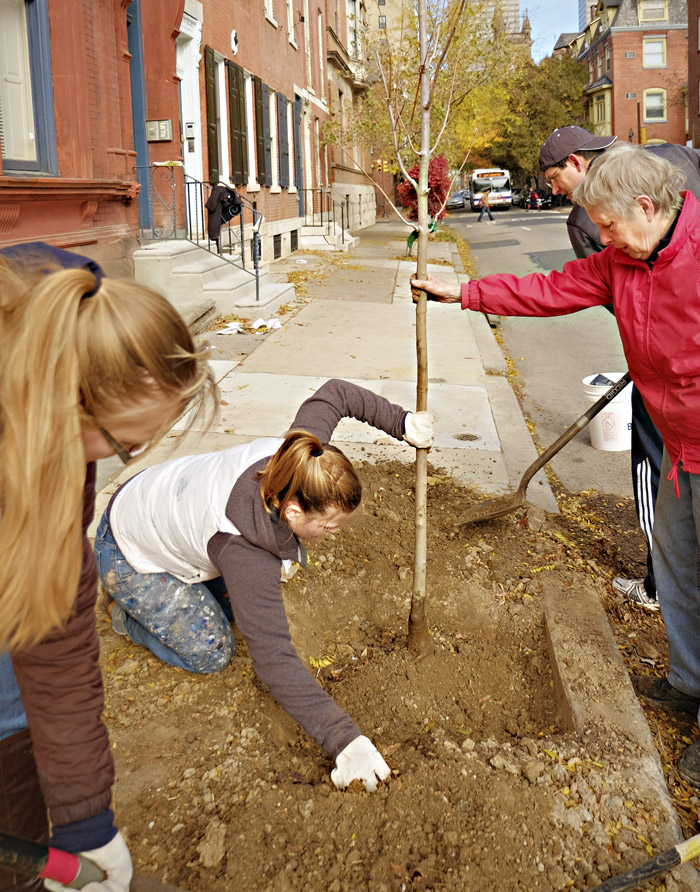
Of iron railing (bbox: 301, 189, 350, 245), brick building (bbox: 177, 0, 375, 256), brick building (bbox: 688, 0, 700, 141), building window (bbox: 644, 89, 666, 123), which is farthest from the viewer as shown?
building window (bbox: 644, 89, 666, 123)

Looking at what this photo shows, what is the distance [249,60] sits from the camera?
Result: 55.2ft

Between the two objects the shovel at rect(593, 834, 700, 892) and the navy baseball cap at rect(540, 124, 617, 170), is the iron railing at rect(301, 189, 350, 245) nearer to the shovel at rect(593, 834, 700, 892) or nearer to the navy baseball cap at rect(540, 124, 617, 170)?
the navy baseball cap at rect(540, 124, 617, 170)

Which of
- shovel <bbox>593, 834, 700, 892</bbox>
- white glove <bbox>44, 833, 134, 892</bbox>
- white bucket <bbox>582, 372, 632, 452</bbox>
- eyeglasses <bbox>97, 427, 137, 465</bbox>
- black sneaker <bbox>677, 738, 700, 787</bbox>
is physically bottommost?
black sneaker <bbox>677, 738, 700, 787</bbox>

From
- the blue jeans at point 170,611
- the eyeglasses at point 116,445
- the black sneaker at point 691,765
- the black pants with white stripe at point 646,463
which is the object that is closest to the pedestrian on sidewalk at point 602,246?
the black pants with white stripe at point 646,463

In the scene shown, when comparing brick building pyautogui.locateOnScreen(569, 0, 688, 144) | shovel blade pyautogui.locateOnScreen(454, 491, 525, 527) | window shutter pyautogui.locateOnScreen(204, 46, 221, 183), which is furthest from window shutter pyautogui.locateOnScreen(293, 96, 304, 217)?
brick building pyautogui.locateOnScreen(569, 0, 688, 144)

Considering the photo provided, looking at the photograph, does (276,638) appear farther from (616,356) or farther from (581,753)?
(616,356)

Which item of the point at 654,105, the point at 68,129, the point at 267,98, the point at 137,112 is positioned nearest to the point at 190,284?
the point at 68,129

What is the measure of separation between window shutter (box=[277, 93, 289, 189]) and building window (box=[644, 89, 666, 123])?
41522 millimetres

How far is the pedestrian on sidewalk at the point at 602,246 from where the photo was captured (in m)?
3.62

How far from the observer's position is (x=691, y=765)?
267 cm

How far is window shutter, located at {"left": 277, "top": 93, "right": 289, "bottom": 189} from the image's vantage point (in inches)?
776

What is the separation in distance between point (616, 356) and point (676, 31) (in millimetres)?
54343

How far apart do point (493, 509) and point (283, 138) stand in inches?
703

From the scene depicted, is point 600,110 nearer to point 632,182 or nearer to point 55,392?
point 632,182
